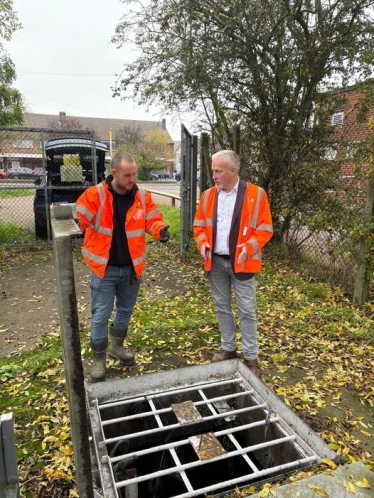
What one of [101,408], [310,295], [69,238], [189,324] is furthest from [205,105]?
[69,238]

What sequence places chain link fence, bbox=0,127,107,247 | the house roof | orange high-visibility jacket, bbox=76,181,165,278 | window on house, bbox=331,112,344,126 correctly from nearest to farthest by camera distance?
orange high-visibility jacket, bbox=76,181,165,278 < window on house, bbox=331,112,344,126 < chain link fence, bbox=0,127,107,247 < the house roof

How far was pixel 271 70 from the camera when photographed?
285 inches

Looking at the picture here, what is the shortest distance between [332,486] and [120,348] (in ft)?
7.37

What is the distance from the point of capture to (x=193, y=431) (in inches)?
118

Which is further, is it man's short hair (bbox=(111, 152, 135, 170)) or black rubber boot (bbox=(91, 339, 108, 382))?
black rubber boot (bbox=(91, 339, 108, 382))

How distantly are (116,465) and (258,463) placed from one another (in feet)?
3.73

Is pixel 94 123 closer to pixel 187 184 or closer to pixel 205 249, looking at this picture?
pixel 187 184

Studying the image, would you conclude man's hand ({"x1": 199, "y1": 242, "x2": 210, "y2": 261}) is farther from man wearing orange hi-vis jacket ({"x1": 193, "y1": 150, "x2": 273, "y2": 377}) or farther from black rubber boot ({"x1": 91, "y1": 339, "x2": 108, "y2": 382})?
black rubber boot ({"x1": 91, "y1": 339, "x2": 108, "y2": 382})

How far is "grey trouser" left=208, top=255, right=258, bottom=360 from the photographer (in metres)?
3.39

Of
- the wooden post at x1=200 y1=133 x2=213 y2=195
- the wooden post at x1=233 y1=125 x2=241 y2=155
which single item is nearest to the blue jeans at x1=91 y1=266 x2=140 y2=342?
the wooden post at x1=233 y1=125 x2=241 y2=155

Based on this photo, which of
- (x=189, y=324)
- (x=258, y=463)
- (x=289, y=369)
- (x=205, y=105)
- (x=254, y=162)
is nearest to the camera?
(x=258, y=463)

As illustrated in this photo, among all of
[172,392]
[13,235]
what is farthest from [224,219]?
[13,235]

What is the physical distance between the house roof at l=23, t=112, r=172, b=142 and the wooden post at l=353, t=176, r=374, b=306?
48.5 m

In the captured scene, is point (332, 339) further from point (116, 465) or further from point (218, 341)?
point (116, 465)
